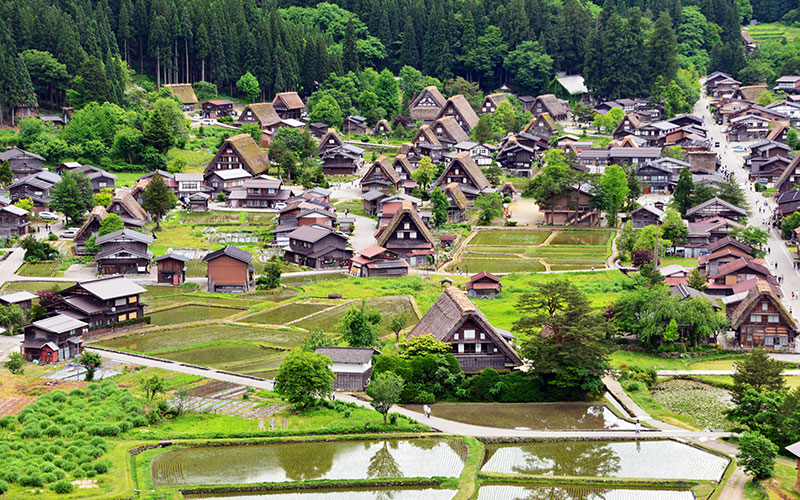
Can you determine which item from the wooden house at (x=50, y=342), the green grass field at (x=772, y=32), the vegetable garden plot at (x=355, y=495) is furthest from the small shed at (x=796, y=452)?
the green grass field at (x=772, y=32)

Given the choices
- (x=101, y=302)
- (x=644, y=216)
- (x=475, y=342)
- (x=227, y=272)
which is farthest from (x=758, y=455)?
Answer: (x=644, y=216)

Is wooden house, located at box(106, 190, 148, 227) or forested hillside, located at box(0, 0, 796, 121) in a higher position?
forested hillside, located at box(0, 0, 796, 121)

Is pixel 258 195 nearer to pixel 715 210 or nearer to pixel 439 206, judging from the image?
pixel 439 206

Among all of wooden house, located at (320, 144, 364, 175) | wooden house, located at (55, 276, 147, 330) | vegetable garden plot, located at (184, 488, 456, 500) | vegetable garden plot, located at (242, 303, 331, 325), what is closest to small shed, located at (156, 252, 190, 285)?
wooden house, located at (55, 276, 147, 330)

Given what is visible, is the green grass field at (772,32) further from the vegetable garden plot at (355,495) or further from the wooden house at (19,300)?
the vegetable garden plot at (355,495)

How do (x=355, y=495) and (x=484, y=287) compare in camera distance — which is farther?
(x=484, y=287)

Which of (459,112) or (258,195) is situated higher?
(459,112)

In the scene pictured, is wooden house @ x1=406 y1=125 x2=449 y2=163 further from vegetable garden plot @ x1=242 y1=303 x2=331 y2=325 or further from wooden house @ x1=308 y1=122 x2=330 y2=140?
vegetable garden plot @ x1=242 y1=303 x2=331 y2=325
